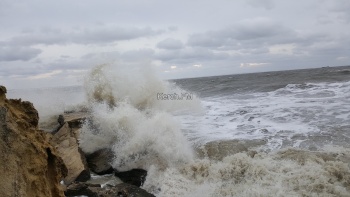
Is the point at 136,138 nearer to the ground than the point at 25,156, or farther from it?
nearer to the ground

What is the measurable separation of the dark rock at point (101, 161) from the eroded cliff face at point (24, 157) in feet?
9.39

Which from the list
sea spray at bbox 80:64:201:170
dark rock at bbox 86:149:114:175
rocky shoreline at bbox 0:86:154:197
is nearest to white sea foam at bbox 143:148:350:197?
sea spray at bbox 80:64:201:170

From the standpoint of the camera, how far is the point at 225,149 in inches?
256

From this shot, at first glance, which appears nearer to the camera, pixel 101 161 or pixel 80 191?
pixel 80 191

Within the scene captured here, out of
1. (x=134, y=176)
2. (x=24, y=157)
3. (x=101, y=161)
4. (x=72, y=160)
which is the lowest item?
(x=134, y=176)

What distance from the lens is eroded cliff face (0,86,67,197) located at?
2.18 m

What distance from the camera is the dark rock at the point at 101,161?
5.68 m

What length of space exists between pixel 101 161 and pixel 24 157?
12.1 feet

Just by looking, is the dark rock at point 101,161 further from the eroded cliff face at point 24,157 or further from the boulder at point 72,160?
the eroded cliff face at point 24,157

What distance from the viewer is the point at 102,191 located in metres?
4.18

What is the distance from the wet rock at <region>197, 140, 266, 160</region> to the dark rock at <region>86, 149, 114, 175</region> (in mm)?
1918

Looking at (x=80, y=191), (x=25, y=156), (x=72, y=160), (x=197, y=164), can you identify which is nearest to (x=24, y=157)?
(x=25, y=156)

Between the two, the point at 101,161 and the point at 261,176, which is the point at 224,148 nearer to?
the point at 261,176

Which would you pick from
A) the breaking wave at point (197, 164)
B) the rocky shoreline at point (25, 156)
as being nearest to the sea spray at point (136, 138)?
the breaking wave at point (197, 164)
